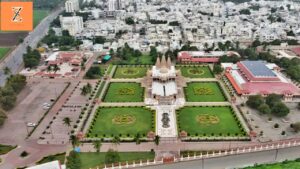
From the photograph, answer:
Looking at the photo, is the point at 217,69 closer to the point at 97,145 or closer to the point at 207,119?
the point at 207,119

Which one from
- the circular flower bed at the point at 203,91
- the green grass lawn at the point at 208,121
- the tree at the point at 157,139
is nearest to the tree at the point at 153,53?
the circular flower bed at the point at 203,91

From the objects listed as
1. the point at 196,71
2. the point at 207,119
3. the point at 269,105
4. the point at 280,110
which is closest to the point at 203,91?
the point at 207,119

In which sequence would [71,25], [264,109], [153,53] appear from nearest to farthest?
[264,109] < [153,53] < [71,25]

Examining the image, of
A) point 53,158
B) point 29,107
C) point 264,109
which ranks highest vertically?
point 264,109

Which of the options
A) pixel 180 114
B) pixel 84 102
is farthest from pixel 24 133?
pixel 180 114

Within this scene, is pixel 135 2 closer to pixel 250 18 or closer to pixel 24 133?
pixel 250 18

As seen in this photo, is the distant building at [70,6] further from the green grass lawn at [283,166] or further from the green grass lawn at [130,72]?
the green grass lawn at [283,166]

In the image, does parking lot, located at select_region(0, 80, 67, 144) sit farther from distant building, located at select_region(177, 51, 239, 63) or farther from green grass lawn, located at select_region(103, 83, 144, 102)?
distant building, located at select_region(177, 51, 239, 63)

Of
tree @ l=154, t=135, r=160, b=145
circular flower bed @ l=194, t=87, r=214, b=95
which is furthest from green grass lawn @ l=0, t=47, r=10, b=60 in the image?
tree @ l=154, t=135, r=160, b=145
